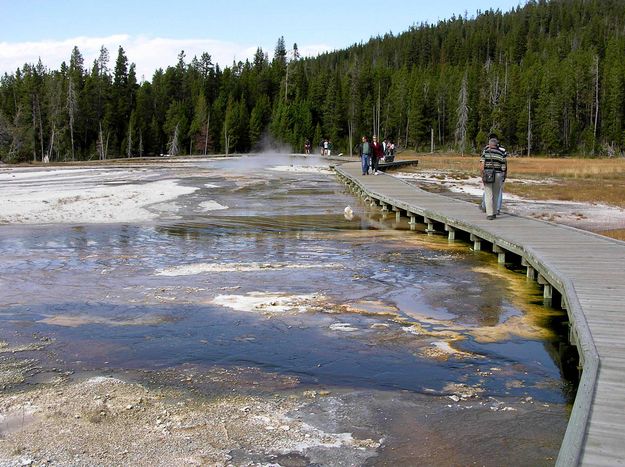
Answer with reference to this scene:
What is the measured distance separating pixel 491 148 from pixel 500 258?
259 centimetres

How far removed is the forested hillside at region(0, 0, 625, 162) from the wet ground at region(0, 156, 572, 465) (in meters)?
64.0

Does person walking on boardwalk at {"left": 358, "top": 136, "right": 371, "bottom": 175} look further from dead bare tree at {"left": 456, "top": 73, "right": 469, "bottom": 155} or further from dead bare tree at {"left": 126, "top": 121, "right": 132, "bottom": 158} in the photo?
dead bare tree at {"left": 126, "top": 121, "right": 132, "bottom": 158}

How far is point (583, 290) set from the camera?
309 inches

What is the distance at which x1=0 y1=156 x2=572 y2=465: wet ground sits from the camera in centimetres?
505

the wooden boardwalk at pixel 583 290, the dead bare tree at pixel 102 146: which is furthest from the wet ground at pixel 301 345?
the dead bare tree at pixel 102 146

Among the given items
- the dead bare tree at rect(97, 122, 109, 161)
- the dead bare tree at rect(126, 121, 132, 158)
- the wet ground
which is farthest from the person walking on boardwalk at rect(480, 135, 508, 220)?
the dead bare tree at rect(126, 121, 132, 158)

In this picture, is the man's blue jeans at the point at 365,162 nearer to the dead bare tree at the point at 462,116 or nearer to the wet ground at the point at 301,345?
the wet ground at the point at 301,345

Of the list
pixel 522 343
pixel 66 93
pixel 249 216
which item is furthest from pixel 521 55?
pixel 522 343

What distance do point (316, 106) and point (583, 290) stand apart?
100m

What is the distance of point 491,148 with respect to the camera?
13539mm

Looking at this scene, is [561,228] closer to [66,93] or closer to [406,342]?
[406,342]

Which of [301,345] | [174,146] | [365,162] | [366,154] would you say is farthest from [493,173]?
[174,146]

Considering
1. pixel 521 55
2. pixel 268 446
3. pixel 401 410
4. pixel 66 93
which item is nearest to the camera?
pixel 268 446

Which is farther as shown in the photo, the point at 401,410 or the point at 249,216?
the point at 249,216
